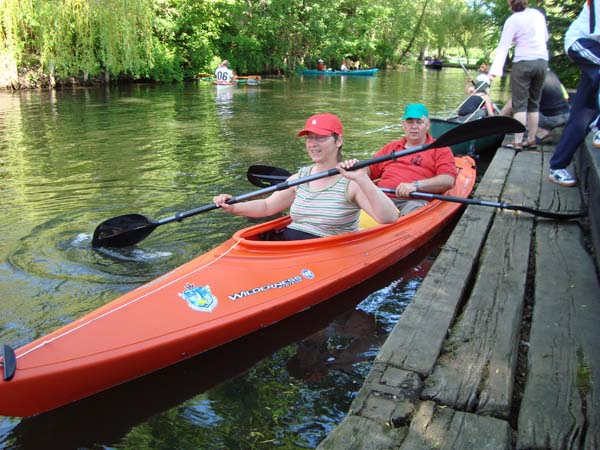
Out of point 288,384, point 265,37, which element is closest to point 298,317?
point 288,384

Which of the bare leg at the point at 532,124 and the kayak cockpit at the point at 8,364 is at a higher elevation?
the bare leg at the point at 532,124

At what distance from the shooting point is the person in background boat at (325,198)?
3.34 meters

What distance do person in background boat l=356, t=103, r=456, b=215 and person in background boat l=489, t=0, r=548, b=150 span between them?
1.70m

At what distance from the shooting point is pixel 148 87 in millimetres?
20375

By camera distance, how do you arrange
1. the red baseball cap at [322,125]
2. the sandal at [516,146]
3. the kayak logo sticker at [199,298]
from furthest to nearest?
the sandal at [516,146] → the red baseball cap at [322,125] → the kayak logo sticker at [199,298]

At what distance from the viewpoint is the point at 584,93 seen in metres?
4.12

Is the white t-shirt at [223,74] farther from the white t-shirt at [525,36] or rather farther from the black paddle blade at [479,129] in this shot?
the black paddle blade at [479,129]

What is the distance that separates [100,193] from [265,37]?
2535 centimetres

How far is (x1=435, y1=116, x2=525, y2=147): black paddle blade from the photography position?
4.00 metres

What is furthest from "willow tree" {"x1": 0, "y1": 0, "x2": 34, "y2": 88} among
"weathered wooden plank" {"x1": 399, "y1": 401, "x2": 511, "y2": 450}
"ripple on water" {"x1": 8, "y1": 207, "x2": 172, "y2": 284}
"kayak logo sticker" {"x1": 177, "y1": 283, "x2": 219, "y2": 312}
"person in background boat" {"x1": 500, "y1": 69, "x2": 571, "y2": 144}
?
"weathered wooden plank" {"x1": 399, "y1": 401, "x2": 511, "y2": 450}

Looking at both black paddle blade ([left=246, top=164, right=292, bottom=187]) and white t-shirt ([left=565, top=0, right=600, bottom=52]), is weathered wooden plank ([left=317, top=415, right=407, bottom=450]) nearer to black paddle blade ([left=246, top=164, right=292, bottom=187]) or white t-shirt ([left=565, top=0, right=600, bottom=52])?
white t-shirt ([left=565, top=0, right=600, bottom=52])

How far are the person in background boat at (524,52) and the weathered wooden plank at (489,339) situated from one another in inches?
108

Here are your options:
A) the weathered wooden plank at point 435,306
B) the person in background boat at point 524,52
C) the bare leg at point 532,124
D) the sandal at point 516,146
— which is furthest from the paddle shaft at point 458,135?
the sandal at point 516,146

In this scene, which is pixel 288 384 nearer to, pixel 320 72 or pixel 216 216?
pixel 216 216
